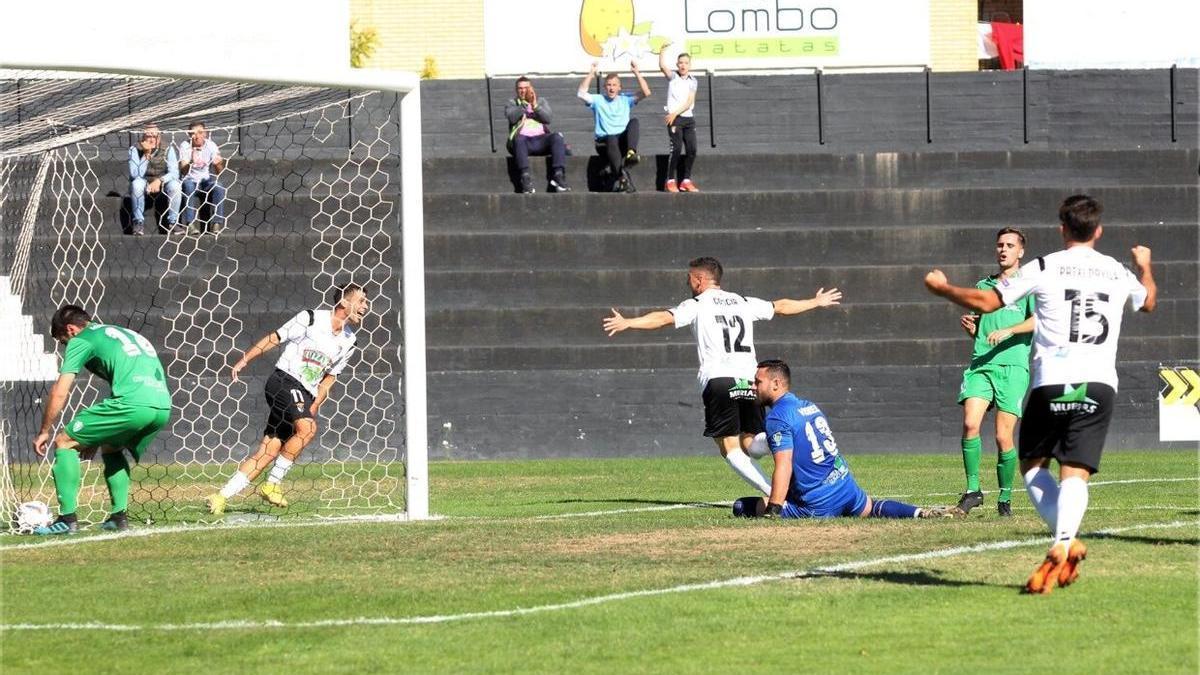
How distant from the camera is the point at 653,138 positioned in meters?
31.5

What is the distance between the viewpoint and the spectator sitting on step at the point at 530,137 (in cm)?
2803

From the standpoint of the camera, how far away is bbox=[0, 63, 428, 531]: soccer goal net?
569 inches

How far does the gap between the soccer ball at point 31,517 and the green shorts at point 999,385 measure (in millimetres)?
6702

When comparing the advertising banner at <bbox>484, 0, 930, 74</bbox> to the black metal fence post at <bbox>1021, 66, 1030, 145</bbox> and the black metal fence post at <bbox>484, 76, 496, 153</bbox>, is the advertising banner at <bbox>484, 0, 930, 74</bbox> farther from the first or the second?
the black metal fence post at <bbox>484, 76, 496, 153</bbox>

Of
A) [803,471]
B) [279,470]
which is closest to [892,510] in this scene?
[803,471]

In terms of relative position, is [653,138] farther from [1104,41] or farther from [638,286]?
[1104,41]

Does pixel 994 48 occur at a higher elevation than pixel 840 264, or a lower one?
higher

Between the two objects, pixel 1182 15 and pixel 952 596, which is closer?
pixel 952 596

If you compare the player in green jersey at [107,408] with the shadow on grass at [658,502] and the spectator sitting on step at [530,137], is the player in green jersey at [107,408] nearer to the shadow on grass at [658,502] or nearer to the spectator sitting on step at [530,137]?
the shadow on grass at [658,502]

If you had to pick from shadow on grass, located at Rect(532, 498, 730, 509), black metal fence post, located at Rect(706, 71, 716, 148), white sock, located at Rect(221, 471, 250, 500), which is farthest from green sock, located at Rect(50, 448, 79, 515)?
black metal fence post, located at Rect(706, 71, 716, 148)

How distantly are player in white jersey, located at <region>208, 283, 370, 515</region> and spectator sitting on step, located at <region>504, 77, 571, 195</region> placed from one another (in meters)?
12.4

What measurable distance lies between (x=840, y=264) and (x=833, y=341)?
2.05 metres

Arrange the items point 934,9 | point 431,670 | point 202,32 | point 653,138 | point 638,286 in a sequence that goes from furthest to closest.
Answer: point 934,9 < point 202,32 < point 653,138 < point 638,286 < point 431,670

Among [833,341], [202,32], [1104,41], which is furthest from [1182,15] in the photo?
[202,32]
